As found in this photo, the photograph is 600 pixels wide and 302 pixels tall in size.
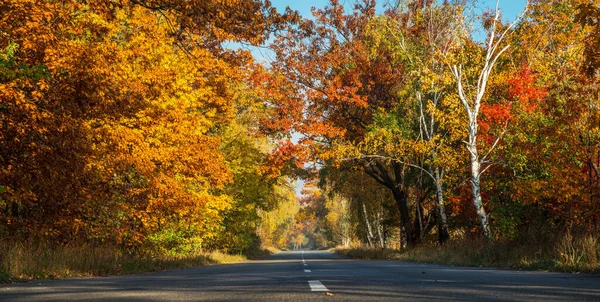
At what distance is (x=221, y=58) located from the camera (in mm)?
17297

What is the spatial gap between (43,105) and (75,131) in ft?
3.85

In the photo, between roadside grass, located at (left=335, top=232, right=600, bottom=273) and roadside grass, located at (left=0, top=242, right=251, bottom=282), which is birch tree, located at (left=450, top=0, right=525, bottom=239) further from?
roadside grass, located at (left=0, top=242, right=251, bottom=282)

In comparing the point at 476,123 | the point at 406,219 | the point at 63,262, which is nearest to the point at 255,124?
the point at 406,219

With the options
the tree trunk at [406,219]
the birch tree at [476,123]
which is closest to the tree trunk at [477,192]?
the birch tree at [476,123]

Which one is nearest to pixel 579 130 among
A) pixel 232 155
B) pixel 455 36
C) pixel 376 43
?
pixel 455 36

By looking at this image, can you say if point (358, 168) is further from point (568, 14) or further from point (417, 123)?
point (568, 14)

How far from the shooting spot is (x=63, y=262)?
13.8 metres

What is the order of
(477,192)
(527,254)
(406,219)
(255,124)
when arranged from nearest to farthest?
(527,254) → (477,192) → (406,219) → (255,124)

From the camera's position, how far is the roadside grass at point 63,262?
12148mm

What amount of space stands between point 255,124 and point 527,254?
2316 centimetres

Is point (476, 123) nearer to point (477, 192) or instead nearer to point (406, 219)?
point (477, 192)

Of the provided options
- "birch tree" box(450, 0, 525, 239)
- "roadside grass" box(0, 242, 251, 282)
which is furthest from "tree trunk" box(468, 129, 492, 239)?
"roadside grass" box(0, 242, 251, 282)

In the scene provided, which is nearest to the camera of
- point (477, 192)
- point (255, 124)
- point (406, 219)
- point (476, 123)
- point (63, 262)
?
point (63, 262)

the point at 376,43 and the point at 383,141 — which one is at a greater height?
the point at 376,43
